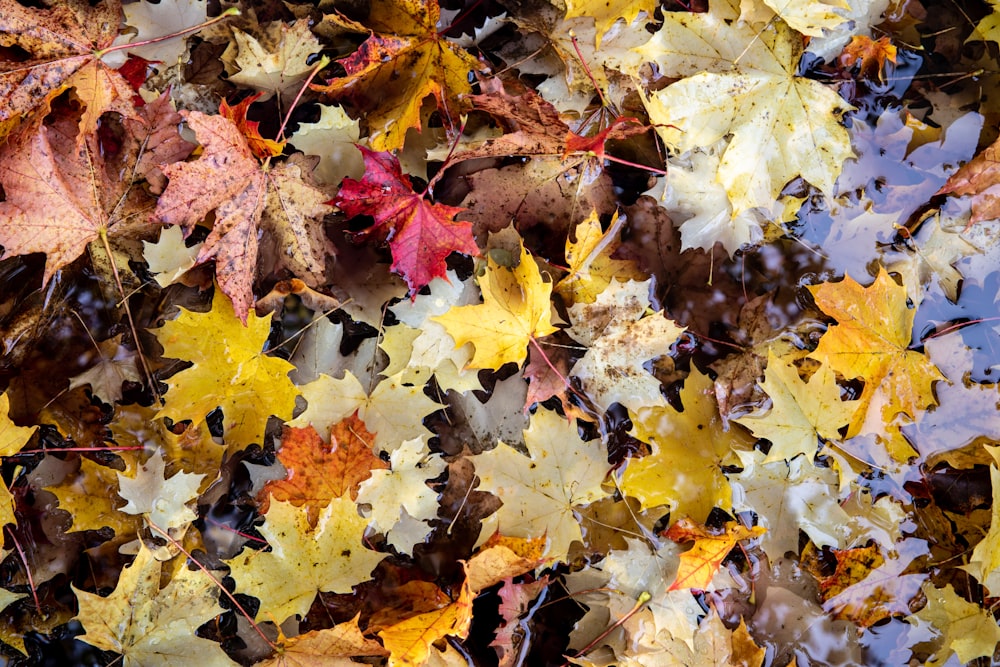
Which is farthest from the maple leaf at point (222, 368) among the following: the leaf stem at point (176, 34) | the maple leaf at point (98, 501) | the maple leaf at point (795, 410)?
the maple leaf at point (795, 410)

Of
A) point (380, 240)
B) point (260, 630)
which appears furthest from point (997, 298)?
point (260, 630)

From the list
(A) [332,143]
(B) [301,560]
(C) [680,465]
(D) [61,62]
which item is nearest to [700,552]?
(C) [680,465]

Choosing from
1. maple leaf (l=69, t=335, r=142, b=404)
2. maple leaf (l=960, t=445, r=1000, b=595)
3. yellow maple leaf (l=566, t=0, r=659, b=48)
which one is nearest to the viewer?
maple leaf (l=960, t=445, r=1000, b=595)

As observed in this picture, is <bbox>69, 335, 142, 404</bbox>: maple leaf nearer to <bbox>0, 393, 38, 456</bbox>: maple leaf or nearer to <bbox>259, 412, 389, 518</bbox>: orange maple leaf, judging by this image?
<bbox>0, 393, 38, 456</bbox>: maple leaf

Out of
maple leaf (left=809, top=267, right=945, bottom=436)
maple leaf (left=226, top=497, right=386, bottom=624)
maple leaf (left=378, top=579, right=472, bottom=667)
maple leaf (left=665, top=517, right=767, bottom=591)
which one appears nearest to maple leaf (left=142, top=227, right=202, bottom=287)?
maple leaf (left=226, top=497, right=386, bottom=624)

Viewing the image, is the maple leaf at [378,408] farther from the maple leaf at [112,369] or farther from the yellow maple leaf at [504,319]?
the maple leaf at [112,369]

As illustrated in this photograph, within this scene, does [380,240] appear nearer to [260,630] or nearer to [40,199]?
[40,199]

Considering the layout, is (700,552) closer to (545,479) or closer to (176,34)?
(545,479)
